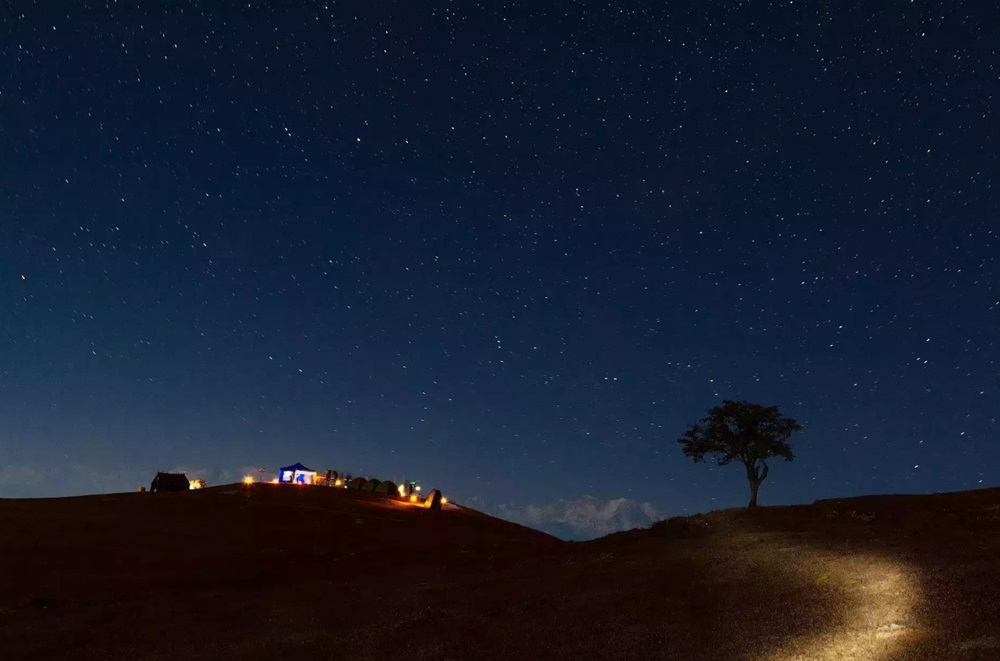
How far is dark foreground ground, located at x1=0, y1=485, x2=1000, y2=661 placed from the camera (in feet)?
46.3

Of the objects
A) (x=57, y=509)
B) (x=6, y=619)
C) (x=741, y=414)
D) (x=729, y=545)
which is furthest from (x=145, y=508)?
(x=741, y=414)

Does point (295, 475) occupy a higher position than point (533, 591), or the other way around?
point (295, 475)

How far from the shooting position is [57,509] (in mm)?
49219

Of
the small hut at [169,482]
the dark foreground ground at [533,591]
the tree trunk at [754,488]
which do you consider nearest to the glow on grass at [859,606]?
the dark foreground ground at [533,591]

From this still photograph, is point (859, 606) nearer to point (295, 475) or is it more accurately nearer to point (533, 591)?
point (533, 591)

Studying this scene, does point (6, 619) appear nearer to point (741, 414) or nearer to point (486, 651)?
point (486, 651)

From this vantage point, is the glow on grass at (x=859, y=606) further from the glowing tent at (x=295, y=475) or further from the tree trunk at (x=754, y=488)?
the glowing tent at (x=295, y=475)

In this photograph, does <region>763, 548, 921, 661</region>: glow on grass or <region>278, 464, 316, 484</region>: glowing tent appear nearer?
<region>763, 548, 921, 661</region>: glow on grass

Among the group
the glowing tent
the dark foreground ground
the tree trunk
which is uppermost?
the glowing tent

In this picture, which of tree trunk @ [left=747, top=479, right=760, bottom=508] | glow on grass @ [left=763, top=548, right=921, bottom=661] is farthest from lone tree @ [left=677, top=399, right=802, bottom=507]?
glow on grass @ [left=763, top=548, right=921, bottom=661]

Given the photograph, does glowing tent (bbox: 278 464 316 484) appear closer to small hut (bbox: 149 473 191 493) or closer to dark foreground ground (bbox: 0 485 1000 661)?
small hut (bbox: 149 473 191 493)

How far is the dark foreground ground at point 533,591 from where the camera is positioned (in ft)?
46.3

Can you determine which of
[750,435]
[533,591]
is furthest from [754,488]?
[533,591]

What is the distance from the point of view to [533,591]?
21891 millimetres
